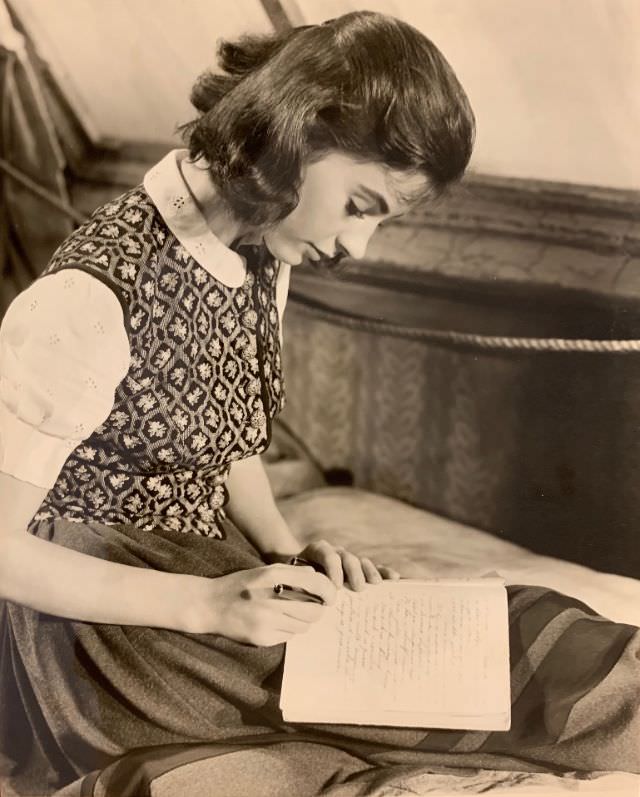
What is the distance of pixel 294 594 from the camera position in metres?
0.93

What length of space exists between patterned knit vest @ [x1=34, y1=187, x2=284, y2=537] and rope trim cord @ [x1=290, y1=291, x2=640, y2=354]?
83 millimetres

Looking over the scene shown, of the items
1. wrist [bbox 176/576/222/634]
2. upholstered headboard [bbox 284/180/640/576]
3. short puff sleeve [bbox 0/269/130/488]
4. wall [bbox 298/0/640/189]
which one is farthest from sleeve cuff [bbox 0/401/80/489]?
wall [bbox 298/0/640/189]

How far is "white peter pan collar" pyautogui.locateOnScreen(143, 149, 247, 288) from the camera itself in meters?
0.88

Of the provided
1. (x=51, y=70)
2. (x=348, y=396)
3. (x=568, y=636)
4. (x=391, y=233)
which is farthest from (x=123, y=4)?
(x=568, y=636)

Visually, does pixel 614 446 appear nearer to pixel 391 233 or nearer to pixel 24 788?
pixel 391 233

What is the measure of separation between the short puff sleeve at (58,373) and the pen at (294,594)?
10.4 inches

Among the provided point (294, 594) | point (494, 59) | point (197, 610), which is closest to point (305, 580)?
point (294, 594)

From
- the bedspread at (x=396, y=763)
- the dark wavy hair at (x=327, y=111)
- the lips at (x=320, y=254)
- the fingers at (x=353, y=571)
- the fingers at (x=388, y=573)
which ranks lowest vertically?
the bedspread at (x=396, y=763)

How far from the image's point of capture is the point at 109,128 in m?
1.00

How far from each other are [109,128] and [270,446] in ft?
1.40

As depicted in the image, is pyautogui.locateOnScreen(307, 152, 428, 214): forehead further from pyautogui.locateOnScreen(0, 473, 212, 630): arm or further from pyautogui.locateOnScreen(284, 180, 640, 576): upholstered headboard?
pyautogui.locateOnScreen(0, 473, 212, 630): arm

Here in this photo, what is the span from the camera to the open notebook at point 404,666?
91cm

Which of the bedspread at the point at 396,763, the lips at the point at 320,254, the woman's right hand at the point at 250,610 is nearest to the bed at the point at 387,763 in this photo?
the bedspread at the point at 396,763

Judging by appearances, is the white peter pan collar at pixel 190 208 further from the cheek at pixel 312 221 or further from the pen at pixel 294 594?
the pen at pixel 294 594
